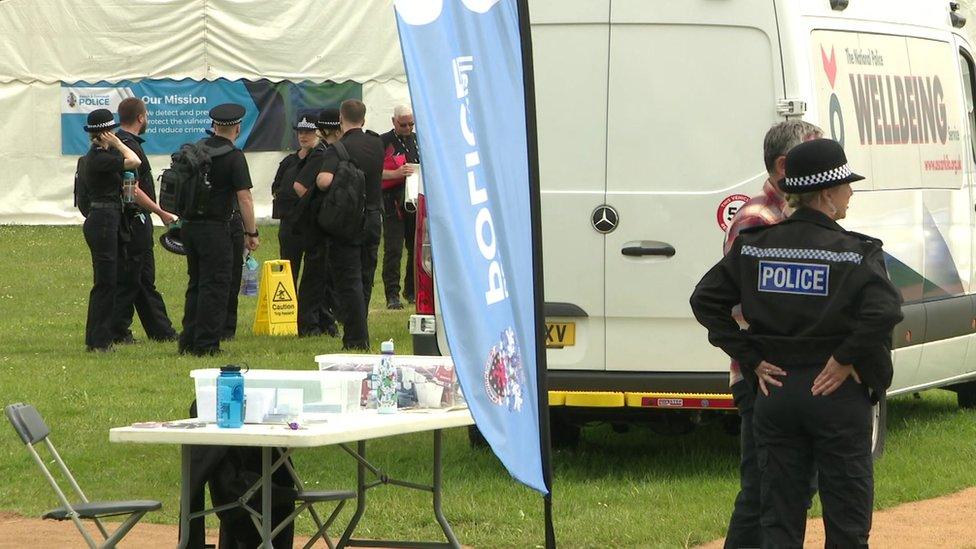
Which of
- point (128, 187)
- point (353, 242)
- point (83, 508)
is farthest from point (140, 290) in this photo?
point (83, 508)

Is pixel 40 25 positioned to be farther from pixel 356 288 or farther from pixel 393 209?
pixel 356 288

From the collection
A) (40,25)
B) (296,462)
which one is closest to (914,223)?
(296,462)

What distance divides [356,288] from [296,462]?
486 centimetres

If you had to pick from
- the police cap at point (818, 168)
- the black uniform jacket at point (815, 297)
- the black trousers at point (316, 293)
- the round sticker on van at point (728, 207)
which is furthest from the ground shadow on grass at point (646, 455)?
the black trousers at point (316, 293)

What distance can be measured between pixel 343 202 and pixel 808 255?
8.90 m

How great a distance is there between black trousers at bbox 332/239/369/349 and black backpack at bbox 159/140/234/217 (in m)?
1.28

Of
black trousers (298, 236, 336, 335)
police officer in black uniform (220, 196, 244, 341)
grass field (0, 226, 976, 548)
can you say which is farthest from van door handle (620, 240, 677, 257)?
black trousers (298, 236, 336, 335)

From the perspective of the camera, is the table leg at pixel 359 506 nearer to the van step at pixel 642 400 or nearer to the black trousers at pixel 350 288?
the van step at pixel 642 400

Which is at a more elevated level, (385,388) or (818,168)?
(818,168)

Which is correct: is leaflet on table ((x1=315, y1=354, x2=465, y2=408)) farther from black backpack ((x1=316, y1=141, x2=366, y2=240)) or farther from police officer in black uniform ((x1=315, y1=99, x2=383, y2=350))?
police officer in black uniform ((x1=315, y1=99, x2=383, y2=350))

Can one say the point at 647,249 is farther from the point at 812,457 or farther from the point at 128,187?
the point at 128,187

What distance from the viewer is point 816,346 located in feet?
18.7

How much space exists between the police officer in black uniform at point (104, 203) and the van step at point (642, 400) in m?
6.39

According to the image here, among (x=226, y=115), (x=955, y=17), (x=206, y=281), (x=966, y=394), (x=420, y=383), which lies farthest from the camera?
(x=206, y=281)
